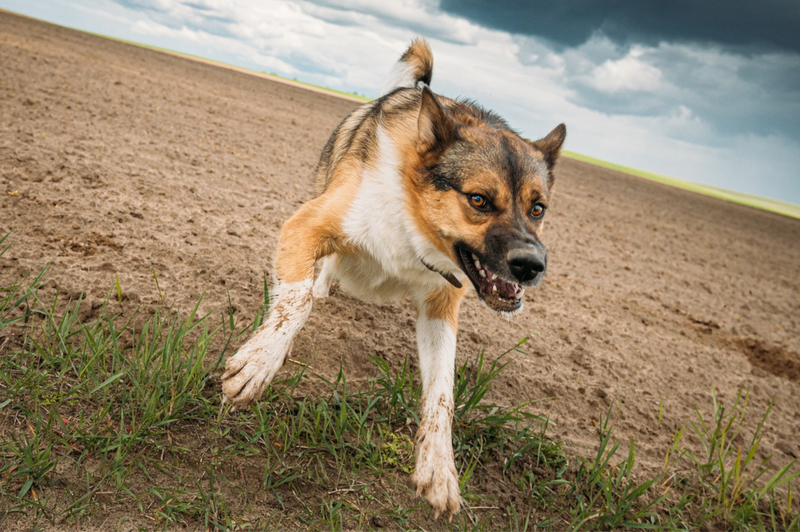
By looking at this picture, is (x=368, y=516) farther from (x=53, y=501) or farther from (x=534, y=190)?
(x=534, y=190)

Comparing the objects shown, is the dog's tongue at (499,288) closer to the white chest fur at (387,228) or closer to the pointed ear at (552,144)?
the white chest fur at (387,228)

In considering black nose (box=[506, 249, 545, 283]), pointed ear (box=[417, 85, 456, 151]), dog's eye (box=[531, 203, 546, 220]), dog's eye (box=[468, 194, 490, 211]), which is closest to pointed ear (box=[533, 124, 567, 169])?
dog's eye (box=[531, 203, 546, 220])

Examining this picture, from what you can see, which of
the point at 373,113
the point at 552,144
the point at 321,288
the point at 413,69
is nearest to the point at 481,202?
the point at 552,144

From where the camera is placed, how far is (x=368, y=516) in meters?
2.23

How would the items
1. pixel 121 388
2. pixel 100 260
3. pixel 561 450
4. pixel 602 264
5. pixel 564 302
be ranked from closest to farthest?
pixel 121 388
pixel 561 450
pixel 100 260
pixel 564 302
pixel 602 264

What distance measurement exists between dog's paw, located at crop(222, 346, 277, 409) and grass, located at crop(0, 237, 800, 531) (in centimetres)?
18

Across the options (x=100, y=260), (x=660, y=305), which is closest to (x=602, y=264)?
(x=660, y=305)

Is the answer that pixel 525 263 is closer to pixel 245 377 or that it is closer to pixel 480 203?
pixel 480 203

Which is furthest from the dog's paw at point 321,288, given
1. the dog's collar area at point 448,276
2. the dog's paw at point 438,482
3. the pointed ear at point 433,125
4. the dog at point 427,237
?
the dog's paw at point 438,482

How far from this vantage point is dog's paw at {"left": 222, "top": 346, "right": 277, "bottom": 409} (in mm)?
2273

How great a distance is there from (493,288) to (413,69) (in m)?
2.51

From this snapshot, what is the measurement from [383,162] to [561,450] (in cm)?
177

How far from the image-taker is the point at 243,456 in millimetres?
2314

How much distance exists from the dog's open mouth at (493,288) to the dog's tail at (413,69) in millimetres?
2242
